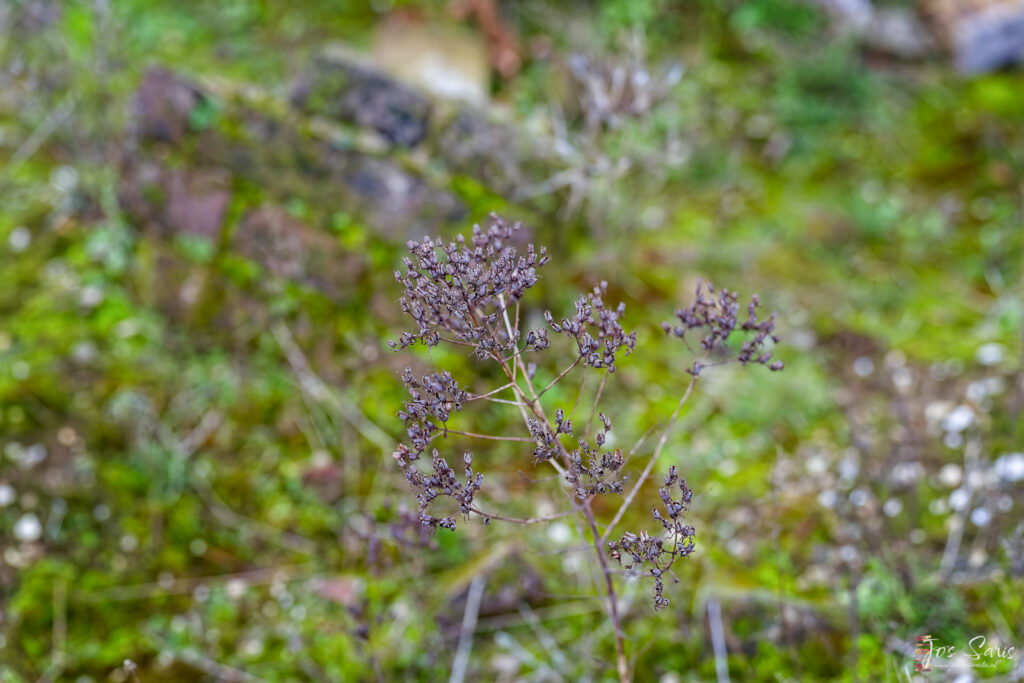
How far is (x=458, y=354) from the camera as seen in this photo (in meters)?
4.21

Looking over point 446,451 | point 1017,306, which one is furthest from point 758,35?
point 446,451

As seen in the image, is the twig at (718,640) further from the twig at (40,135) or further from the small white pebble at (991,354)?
the twig at (40,135)

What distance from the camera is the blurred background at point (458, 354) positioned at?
3.12 m

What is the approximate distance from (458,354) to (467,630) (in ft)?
5.06

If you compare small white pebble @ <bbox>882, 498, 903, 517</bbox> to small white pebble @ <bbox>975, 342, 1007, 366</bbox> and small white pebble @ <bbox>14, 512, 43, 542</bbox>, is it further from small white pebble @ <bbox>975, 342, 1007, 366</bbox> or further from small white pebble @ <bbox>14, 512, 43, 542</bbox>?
small white pebble @ <bbox>14, 512, 43, 542</bbox>

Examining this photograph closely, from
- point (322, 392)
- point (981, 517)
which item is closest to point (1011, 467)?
point (981, 517)

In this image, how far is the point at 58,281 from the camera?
473 cm

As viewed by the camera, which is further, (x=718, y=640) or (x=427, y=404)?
(x=718, y=640)

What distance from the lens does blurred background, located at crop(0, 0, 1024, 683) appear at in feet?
10.3

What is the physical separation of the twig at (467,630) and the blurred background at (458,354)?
3 cm
